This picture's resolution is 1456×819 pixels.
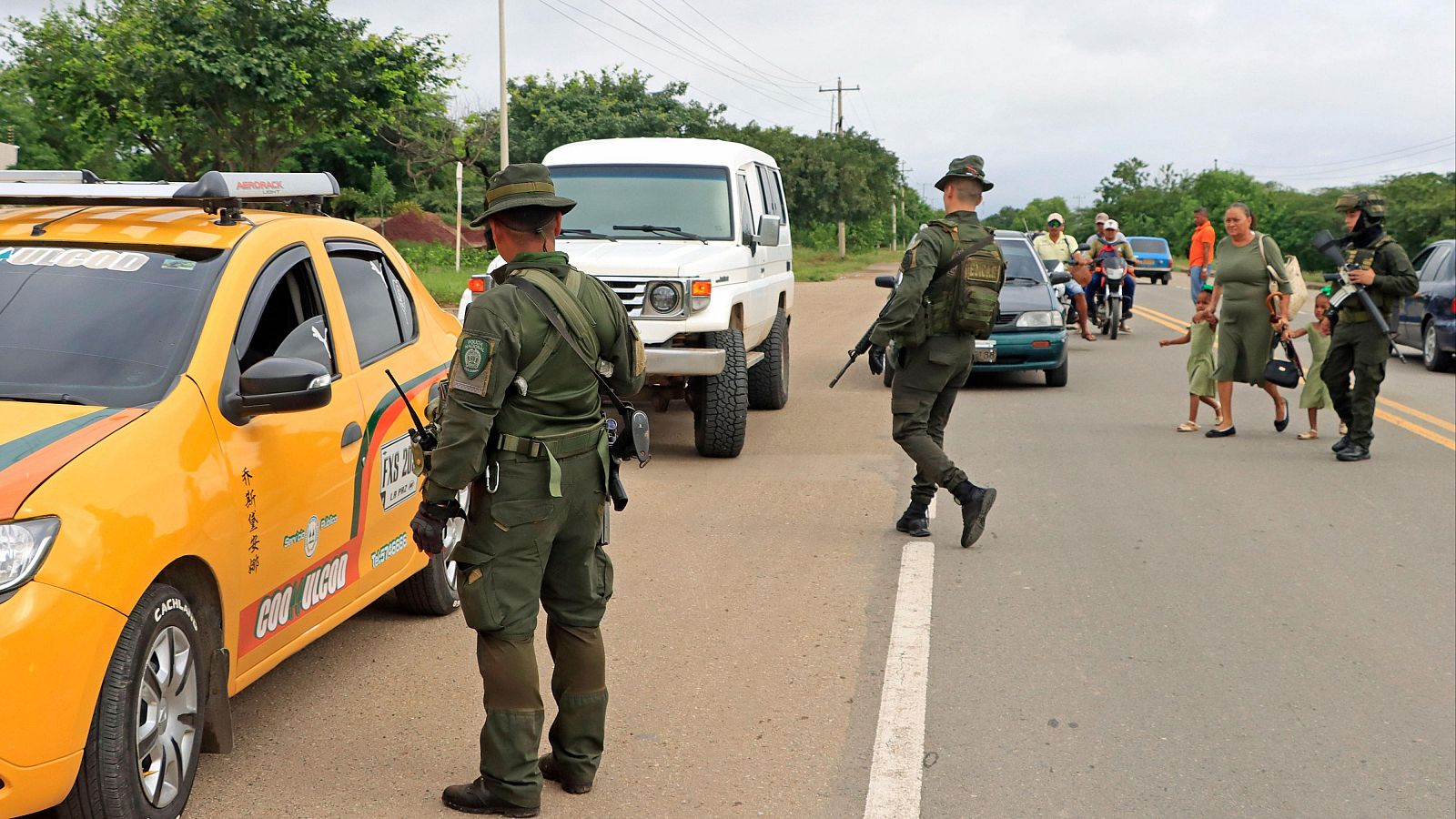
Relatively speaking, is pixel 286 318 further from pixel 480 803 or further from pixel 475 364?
pixel 480 803

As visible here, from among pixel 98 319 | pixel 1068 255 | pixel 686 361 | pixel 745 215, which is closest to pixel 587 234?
pixel 745 215

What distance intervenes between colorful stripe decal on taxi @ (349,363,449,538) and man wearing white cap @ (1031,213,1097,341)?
45.8ft

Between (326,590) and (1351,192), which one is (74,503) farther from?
(1351,192)

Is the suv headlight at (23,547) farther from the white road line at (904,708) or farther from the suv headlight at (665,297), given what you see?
the suv headlight at (665,297)

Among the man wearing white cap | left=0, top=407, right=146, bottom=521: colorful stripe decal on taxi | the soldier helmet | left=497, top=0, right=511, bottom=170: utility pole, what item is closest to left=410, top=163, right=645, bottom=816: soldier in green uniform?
left=0, top=407, right=146, bottom=521: colorful stripe decal on taxi

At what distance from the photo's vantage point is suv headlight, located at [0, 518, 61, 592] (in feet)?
10.2

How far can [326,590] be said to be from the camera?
15.3 ft

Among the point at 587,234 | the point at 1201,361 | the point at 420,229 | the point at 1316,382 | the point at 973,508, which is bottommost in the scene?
the point at 973,508

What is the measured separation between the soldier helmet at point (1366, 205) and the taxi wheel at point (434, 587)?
23.5 feet

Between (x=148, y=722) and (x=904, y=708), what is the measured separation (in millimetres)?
2504

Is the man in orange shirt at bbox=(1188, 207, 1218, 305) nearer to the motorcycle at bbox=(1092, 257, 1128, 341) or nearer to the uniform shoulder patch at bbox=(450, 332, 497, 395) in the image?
the motorcycle at bbox=(1092, 257, 1128, 341)

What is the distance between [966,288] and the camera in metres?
7.20

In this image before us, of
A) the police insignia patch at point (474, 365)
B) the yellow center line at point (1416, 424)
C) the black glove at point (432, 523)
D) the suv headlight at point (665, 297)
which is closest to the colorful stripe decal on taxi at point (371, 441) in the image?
the black glove at point (432, 523)

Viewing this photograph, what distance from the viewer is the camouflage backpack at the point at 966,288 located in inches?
283
